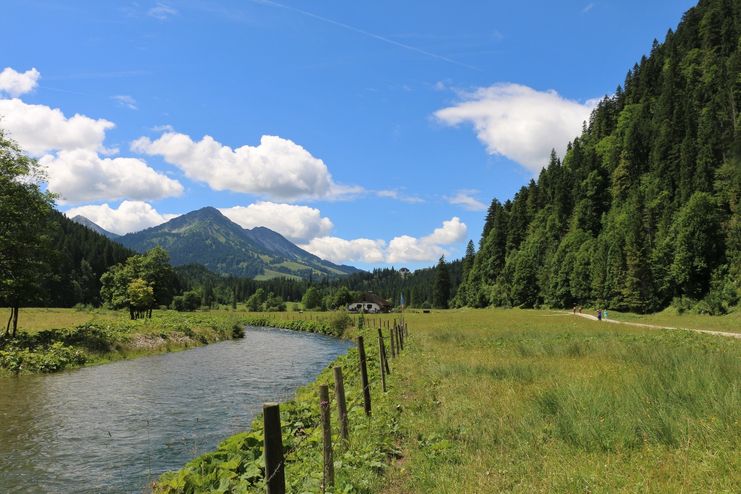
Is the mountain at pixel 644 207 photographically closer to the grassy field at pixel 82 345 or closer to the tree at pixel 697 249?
the tree at pixel 697 249

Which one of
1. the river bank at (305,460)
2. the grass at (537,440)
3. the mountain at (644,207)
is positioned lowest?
the river bank at (305,460)

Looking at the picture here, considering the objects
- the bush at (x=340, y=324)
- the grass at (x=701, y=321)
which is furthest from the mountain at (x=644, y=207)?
the bush at (x=340, y=324)

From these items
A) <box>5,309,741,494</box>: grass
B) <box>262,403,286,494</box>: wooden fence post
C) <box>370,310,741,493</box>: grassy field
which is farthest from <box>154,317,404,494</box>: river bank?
<box>262,403,286,494</box>: wooden fence post

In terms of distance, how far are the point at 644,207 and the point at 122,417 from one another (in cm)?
10121

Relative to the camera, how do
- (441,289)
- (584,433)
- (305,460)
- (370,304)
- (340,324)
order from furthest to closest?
(370,304) → (441,289) → (340,324) → (305,460) → (584,433)

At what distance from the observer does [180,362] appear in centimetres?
3581

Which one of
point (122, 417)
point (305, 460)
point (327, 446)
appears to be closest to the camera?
point (327, 446)

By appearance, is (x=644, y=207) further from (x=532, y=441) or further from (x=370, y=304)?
(x=532, y=441)

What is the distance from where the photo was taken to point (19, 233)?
33906mm

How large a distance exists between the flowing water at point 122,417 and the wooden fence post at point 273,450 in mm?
7334

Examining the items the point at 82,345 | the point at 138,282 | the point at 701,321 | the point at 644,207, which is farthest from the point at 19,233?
the point at 644,207

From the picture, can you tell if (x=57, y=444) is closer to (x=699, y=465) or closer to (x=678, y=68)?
(x=699, y=465)

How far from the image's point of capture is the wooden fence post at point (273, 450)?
5.47 meters

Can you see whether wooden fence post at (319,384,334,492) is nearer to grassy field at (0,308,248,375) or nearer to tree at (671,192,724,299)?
grassy field at (0,308,248,375)
